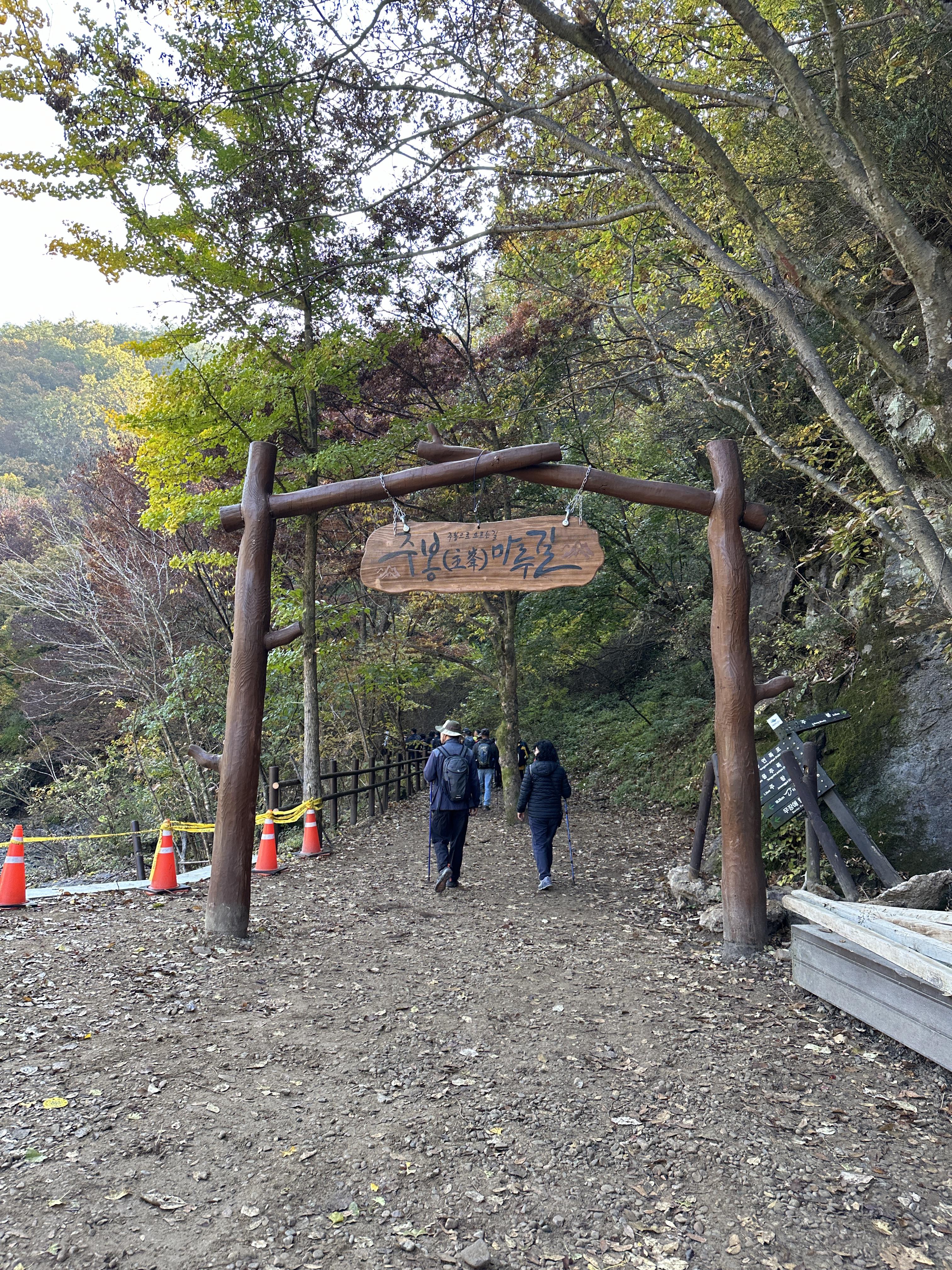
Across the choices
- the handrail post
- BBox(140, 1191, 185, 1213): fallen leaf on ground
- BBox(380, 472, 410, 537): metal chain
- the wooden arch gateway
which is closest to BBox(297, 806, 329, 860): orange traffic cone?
the wooden arch gateway

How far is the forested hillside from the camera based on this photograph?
6.43 metres

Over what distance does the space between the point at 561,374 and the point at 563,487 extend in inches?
246

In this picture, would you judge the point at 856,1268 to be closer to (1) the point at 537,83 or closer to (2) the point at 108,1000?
(2) the point at 108,1000

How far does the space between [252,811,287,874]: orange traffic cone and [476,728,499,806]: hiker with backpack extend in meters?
5.72

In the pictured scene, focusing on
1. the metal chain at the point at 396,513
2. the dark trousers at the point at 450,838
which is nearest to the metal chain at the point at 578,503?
the metal chain at the point at 396,513

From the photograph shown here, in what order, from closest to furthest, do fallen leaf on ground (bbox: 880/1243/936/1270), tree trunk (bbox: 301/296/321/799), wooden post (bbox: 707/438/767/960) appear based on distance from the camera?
1. fallen leaf on ground (bbox: 880/1243/936/1270)
2. wooden post (bbox: 707/438/767/960)
3. tree trunk (bbox: 301/296/321/799)

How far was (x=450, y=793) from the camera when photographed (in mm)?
7824

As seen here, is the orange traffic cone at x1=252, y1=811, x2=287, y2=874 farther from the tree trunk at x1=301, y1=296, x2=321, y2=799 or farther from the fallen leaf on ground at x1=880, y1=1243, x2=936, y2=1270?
the fallen leaf on ground at x1=880, y1=1243, x2=936, y2=1270

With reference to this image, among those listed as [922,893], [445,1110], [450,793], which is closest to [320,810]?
[450,793]

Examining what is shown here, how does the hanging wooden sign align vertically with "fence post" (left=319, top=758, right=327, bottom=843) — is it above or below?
above

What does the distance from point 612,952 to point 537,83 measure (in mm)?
8601

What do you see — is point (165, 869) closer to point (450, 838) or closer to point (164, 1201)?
point (450, 838)

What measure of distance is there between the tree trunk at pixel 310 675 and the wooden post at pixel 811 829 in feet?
21.0

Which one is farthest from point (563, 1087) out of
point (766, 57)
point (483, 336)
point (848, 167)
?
point (483, 336)
